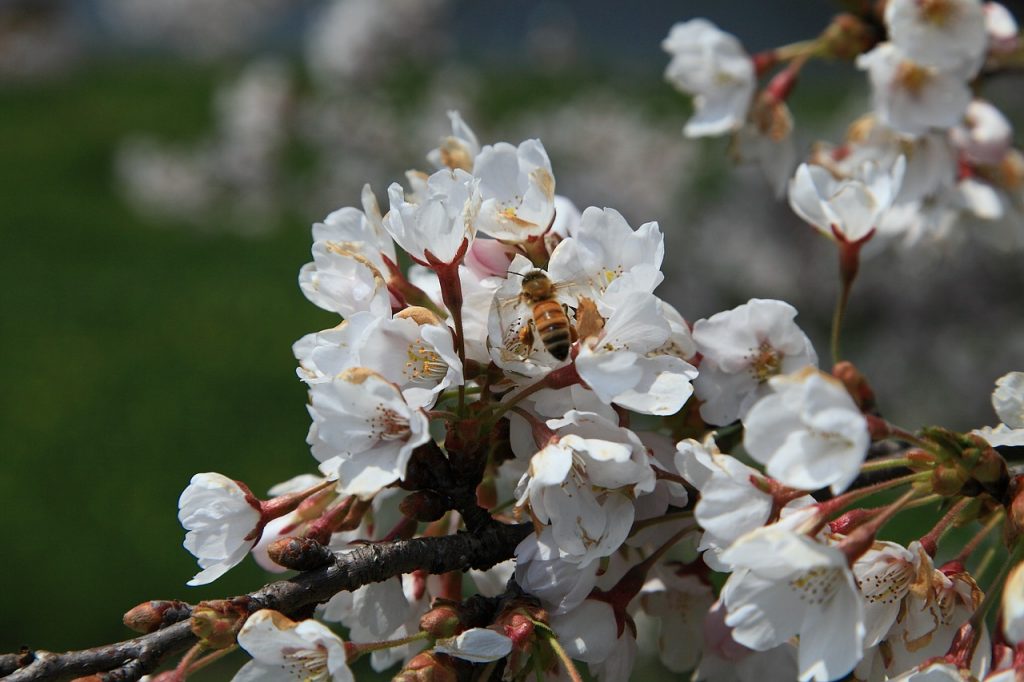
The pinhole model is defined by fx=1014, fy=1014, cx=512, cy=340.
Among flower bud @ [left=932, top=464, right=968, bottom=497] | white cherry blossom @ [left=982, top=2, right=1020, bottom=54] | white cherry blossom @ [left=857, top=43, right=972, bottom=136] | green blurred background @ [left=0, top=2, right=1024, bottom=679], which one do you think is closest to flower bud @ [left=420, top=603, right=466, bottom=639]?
flower bud @ [left=932, top=464, right=968, bottom=497]

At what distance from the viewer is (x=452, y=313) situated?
72cm

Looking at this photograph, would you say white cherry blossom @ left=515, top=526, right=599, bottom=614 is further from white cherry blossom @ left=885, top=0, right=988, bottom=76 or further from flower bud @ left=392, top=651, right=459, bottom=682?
white cherry blossom @ left=885, top=0, right=988, bottom=76

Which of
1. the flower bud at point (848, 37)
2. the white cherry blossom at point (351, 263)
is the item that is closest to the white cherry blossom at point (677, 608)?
the white cherry blossom at point (351, 263)

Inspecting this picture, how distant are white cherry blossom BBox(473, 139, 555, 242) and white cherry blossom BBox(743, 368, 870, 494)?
0.25m

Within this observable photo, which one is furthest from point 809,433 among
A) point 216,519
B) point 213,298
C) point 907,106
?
point 213,298

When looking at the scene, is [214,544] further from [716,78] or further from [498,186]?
[716,78]

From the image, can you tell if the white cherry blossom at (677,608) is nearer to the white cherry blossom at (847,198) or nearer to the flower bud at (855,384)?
the flower bud at (855,384)

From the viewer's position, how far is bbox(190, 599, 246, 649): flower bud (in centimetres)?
63

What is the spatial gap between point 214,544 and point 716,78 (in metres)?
0.80

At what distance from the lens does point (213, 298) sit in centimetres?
563

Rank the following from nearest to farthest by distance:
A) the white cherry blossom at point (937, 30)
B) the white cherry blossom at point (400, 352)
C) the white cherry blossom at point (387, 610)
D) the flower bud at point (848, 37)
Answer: the white cherry blossom at point (400, 352), the white cherry blossom at point (387, 610), the white cherry blossom at point (937, 30), the flower bud at point (848, 37)

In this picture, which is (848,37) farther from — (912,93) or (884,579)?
(884,579)

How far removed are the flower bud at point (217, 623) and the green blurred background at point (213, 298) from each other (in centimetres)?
123

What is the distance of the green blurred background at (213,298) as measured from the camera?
3297 mm
